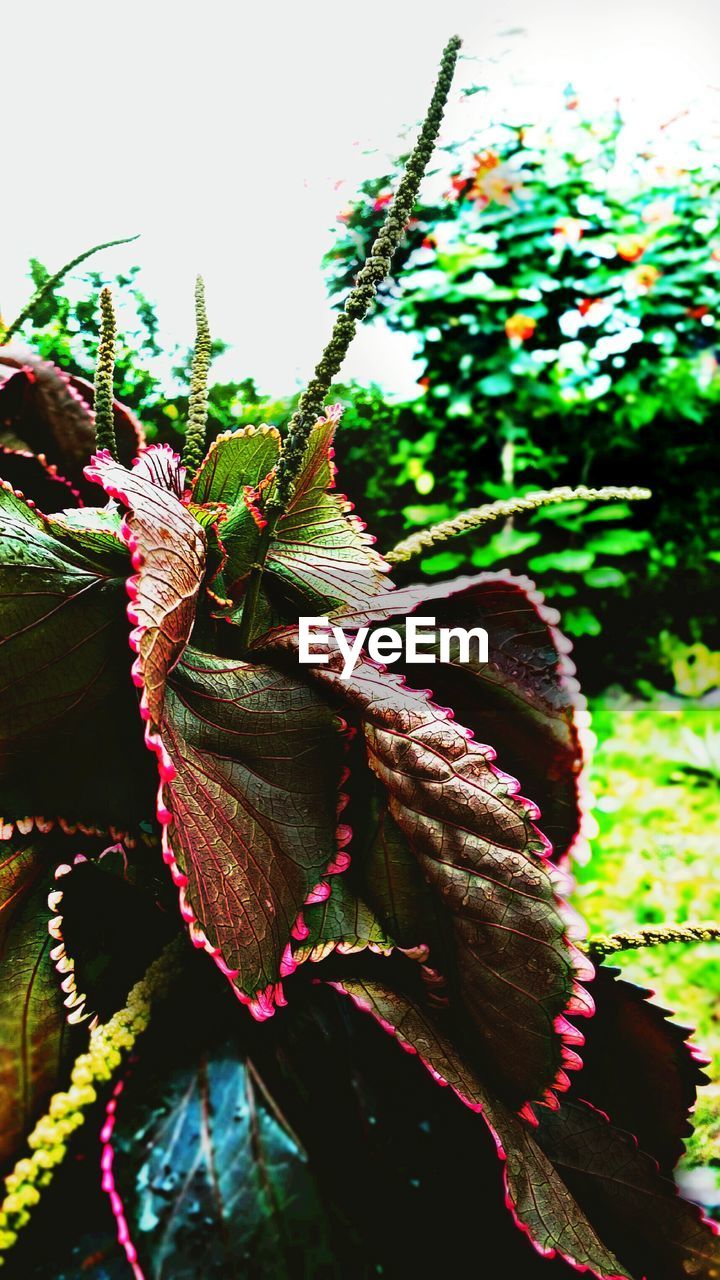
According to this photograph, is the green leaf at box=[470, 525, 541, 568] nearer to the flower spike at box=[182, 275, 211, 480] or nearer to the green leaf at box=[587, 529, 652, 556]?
the green leaf at box=[587, 529, 652, 556]

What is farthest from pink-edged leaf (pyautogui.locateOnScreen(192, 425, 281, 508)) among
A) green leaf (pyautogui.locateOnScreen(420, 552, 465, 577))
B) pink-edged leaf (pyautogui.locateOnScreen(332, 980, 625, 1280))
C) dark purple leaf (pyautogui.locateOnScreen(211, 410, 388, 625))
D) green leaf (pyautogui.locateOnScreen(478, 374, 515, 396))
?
green leaf (pyautogui.locateOnScreen(478, 374, 515, 396))

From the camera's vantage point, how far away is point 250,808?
0.32m

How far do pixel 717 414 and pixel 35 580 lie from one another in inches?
94.3

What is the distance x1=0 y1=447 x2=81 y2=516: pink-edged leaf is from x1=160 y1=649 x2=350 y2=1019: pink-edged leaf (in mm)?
184

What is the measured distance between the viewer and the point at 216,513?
390 mm

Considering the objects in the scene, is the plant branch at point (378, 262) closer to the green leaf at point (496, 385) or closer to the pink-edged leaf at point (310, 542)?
the pink-edged leaf at point (310, 542)

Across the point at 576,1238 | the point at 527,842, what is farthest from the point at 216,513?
the point at 576,1238

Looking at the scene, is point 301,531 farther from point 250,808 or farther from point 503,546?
point 503,546

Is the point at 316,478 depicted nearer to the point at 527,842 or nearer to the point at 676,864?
the point at 527,842

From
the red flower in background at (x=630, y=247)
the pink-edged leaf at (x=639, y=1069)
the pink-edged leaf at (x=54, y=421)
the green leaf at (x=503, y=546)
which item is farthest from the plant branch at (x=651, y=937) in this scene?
the red flower in background at (x=630, y=247)

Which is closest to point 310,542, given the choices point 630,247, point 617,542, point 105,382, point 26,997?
point 105,382

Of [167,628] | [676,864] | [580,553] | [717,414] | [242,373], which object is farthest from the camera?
[717,414]

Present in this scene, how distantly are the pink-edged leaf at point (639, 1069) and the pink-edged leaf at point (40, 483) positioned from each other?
0.35 meters

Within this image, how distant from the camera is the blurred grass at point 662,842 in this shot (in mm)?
1324
